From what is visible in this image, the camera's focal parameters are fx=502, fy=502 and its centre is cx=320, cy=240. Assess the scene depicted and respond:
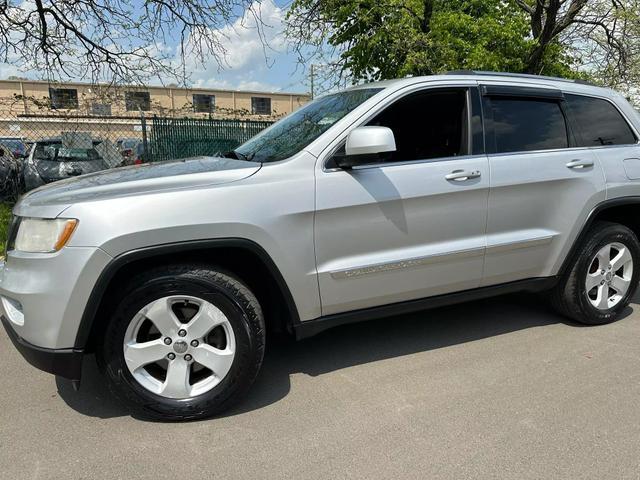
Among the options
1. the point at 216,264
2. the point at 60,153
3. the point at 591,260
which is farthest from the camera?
the point at 60,153

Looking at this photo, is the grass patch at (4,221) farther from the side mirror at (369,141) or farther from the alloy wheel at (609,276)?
the alloy wheel at (609,276)

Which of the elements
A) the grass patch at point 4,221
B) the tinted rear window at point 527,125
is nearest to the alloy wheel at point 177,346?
the tinted rear window at point 527,125

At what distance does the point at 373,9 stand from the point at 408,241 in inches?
341

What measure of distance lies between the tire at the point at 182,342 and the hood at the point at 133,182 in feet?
1.49

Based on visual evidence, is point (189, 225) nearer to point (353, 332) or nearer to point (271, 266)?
point (271, 266)

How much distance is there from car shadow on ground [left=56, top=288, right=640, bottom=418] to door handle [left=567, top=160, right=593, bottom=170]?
4.41ft

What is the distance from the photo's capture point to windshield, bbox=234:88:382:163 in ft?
10.5

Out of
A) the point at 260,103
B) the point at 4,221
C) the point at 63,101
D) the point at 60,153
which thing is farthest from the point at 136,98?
the point at 260,103

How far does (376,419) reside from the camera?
9.23 feet

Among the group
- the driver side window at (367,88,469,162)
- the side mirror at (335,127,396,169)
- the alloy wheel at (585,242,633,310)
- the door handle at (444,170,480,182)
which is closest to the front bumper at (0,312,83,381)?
the side mirror at (335,127,396,169)

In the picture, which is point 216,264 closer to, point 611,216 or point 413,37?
point 611,216

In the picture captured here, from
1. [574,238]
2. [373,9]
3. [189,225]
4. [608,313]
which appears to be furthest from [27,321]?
A: [373,9]

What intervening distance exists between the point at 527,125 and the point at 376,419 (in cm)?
237

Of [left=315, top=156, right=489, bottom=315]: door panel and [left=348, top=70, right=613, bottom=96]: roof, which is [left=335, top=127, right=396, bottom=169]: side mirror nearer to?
[left=315, top=156, right=489, bottom=315]: door panel
